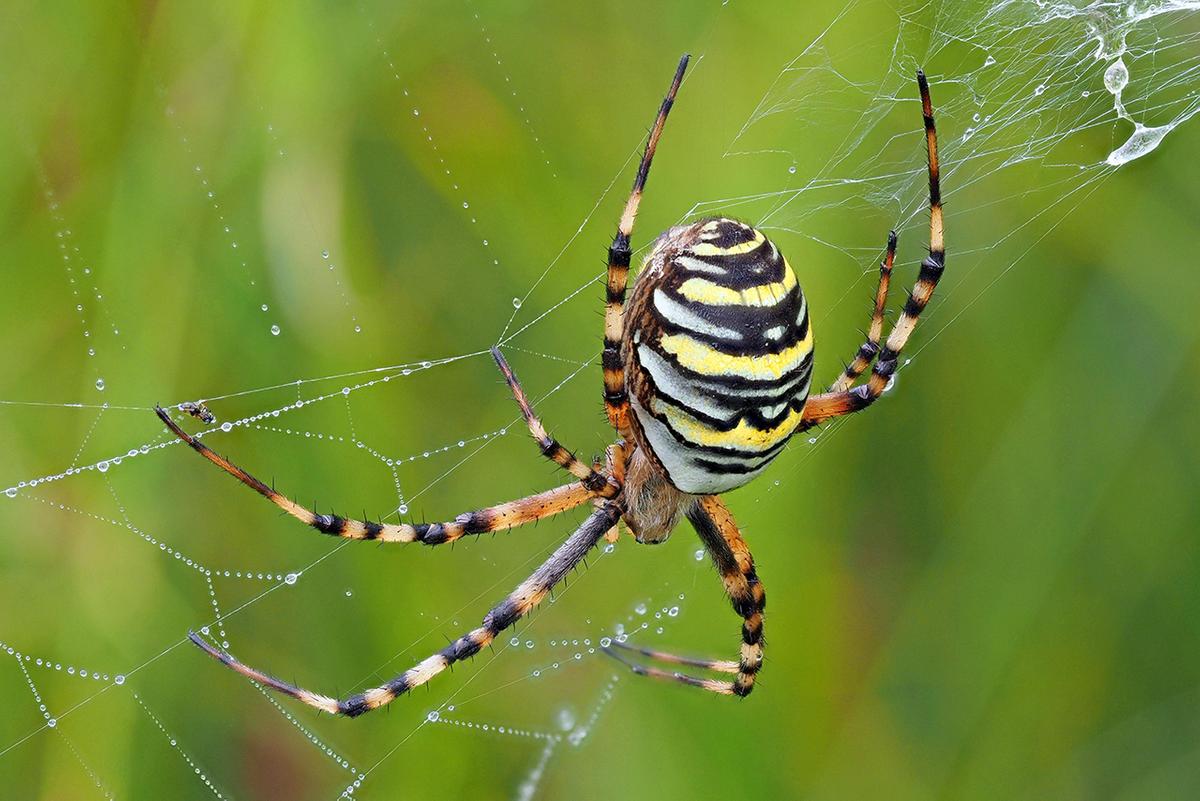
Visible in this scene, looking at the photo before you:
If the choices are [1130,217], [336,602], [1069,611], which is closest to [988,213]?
[1130,217]

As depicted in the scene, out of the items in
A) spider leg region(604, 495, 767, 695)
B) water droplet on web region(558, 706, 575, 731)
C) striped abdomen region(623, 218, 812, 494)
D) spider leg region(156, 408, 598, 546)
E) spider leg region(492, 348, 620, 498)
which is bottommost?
water droplet on web region(558, 706, 575, 731)

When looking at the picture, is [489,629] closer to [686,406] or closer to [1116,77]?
[686,406]

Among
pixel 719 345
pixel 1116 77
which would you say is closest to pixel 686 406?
pixel 719 345

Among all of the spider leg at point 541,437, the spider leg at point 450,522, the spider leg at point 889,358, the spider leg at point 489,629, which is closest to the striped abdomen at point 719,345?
the spider leg at point 541,437

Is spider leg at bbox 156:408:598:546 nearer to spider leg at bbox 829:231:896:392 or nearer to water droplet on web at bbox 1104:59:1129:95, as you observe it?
spider leg at bbox 829:231:896:392

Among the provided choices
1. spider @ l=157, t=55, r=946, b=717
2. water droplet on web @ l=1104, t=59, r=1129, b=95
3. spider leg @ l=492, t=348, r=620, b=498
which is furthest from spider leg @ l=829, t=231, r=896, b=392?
spider leg @ l=492, t=348, r=620, b=498

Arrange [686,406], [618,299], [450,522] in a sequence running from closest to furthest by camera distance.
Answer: [686,406]
[618,299]
[450,522]

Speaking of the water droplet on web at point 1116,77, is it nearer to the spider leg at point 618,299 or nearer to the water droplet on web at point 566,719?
the spider leg at point 618,299
